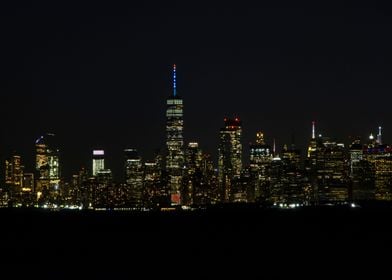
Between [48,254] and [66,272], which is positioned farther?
[48,254]

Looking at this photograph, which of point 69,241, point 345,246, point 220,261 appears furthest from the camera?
point 69,241

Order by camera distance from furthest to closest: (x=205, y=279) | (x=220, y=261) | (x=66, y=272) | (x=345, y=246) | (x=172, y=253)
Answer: (x=345, y=246)
(x=172, y=253)
(x=220, y=261)
(x=66, y=272)
(x=205, y=279)

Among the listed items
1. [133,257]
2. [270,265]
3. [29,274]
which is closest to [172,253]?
[133,257]

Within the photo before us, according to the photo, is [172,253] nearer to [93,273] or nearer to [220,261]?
[220,261]

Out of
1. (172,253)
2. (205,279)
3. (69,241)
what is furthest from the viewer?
(69,241)

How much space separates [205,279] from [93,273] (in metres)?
10.4

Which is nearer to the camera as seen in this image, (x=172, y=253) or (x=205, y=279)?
(x=205, y=279)

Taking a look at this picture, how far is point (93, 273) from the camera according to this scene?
7669 cm

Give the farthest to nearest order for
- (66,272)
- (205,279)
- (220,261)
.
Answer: (220,261) < (66,272) < (205,279)

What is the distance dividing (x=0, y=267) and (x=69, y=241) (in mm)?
50749

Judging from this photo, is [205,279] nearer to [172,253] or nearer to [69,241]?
[172,253]

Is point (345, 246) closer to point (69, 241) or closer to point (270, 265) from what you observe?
point (270, 265)

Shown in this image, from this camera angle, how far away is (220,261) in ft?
295

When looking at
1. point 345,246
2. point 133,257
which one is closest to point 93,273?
point 133,257
